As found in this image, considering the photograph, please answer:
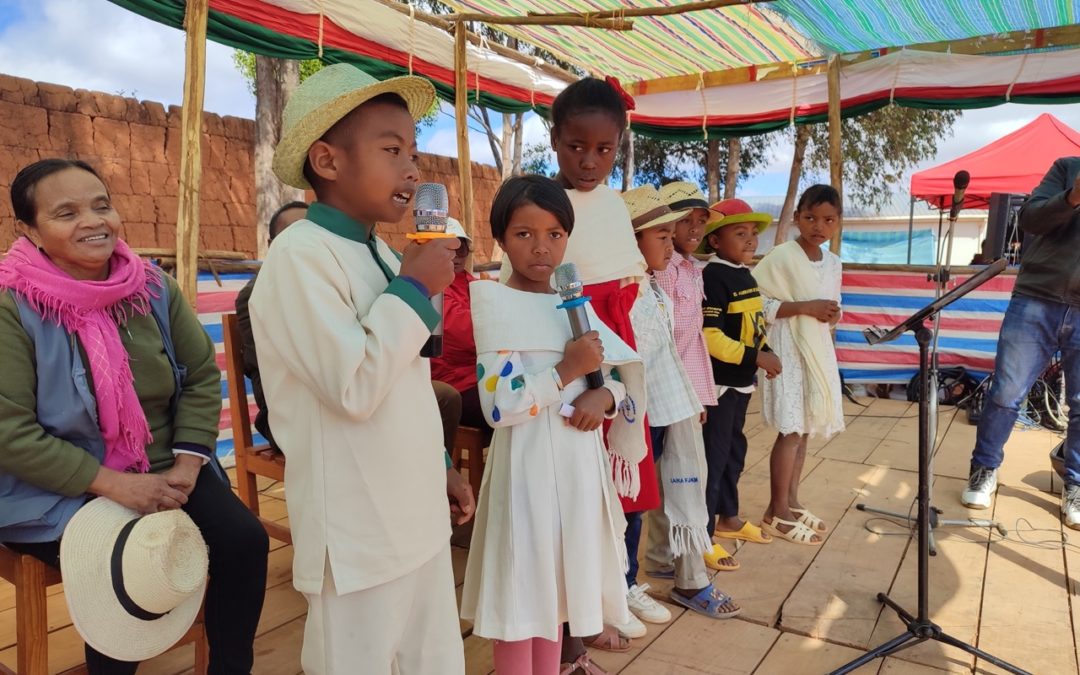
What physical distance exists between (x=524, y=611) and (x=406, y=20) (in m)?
3.48

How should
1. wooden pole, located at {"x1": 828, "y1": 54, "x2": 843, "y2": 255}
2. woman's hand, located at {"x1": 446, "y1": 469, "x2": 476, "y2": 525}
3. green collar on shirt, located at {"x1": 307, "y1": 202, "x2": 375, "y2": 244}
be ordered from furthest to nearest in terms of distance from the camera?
wooden pole, located at {"x1": 828, "y1": 54, "x2": 843, "y2": 255}, woman's hand, located at {"x1": 446, "y1": 469, "x2": 476, "y2": 525}, green collar on shirt, located at {"x1": 307, "y1": 202, "x2": 375, "y2": 244}

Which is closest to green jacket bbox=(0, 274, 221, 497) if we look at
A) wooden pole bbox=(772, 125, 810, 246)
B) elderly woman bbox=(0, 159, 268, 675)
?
elderly woman bbox=(0, 159, 268, 675)

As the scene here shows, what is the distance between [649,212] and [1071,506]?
9.22ft

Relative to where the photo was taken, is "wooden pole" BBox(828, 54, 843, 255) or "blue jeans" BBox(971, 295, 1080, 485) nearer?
"blue jeans" BBox(971, 295, 1080, 485)

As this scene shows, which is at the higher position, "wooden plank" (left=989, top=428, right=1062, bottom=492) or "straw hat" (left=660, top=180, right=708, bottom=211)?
"straw hat" (left=660, top=180, right=708, bottom=211)

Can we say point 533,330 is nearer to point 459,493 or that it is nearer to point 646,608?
point 459,493

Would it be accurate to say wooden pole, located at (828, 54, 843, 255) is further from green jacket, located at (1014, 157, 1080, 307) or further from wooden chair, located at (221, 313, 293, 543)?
wooden chair, located at (221, 313, 293, 543)

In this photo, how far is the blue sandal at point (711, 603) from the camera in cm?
250

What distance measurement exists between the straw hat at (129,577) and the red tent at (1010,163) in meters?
11.6

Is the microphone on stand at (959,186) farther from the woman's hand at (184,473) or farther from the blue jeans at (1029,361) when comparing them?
the woman's hand at (184,473)

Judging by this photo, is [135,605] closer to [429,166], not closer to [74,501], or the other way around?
[74,501]

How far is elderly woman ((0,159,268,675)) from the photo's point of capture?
5.45ft

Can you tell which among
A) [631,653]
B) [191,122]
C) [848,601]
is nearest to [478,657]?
[631,653]

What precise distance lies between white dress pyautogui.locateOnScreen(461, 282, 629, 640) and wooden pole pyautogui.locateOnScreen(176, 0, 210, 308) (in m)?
1.83
